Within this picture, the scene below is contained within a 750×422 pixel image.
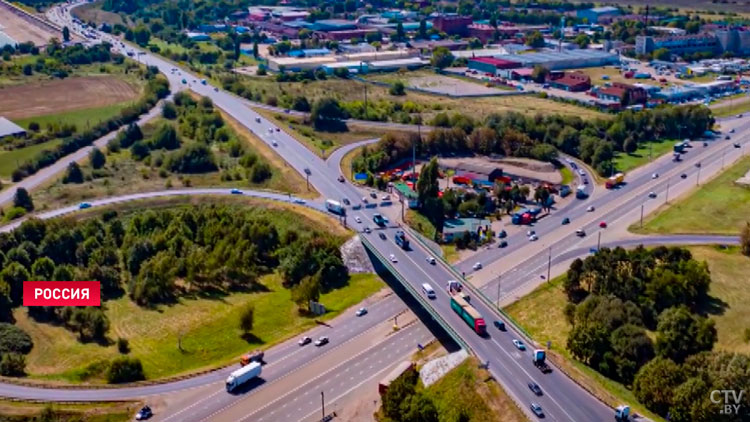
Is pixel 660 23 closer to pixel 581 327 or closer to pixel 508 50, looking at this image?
pixel 508 50

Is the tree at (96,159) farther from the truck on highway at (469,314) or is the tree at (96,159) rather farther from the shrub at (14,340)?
the truck on highway at (469,314)

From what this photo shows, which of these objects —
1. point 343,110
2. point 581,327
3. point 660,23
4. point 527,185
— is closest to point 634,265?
point 581,327

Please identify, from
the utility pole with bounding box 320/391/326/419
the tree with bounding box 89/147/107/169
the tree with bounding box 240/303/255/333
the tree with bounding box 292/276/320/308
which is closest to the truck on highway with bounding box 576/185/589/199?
the tree with bounding box 292/276/320/308

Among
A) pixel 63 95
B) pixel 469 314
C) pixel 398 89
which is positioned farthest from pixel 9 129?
pixel 469 314

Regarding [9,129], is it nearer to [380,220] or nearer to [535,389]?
[380,220]

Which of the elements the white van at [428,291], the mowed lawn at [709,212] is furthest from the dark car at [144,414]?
the mowed lawn at [709,212]
